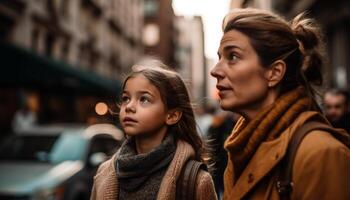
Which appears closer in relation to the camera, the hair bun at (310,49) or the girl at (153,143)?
the hair bun at (310,49)

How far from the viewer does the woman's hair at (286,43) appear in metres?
2.14

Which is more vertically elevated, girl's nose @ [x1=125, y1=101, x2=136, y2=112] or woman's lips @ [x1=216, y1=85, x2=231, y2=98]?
woman's lips @ [x1=216, y1=85, x2=231, y2=98]

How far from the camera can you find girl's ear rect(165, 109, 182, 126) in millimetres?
2936

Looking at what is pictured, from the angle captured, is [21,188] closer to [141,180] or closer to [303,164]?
[141,180]

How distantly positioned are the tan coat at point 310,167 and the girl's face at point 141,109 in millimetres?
938

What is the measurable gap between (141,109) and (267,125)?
0.94 meters

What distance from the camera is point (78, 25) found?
27.9 metres

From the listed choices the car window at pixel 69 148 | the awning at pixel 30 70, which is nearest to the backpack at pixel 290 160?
the car window at pixel 69 148

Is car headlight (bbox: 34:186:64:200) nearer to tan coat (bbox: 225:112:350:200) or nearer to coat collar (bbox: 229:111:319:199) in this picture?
coat collar (bbox: 229:111:319:199)

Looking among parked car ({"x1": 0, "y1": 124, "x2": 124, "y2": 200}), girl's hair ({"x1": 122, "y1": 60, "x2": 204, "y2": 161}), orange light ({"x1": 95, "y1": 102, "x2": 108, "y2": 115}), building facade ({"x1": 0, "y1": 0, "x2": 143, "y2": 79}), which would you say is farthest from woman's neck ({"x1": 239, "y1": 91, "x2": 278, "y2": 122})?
orange light ({"x1": 95, "y1": 102, "x2": 108, "y2": 115})

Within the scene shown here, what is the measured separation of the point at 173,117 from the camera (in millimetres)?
2973

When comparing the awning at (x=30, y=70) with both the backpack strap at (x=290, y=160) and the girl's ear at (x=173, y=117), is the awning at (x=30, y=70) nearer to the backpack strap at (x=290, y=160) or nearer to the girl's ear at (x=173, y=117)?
the girl's ear at (x=173, y=117)

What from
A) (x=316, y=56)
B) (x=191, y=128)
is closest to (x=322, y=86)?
(x=316, y=56)

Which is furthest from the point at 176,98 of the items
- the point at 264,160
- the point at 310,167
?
the point at 310,167
